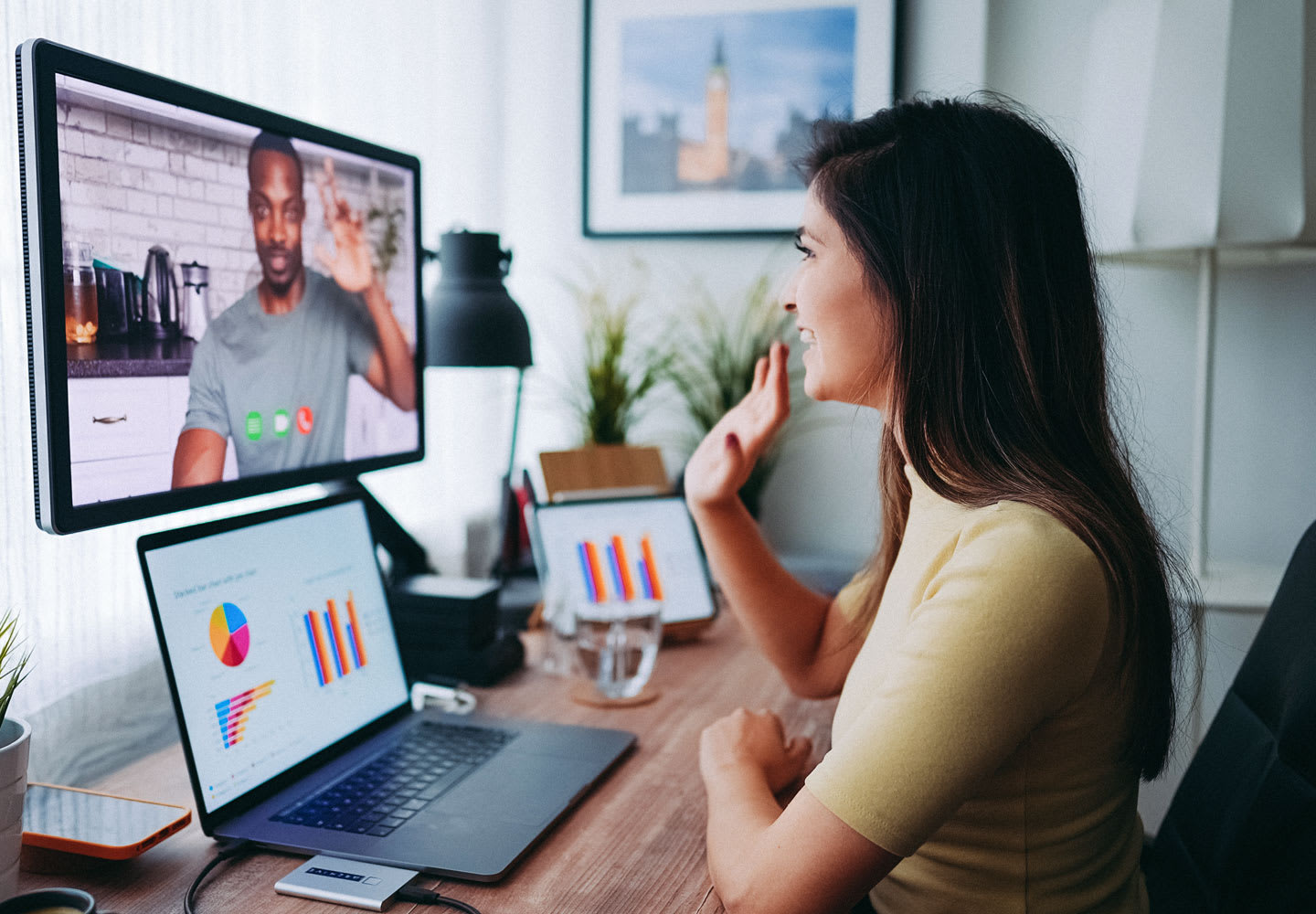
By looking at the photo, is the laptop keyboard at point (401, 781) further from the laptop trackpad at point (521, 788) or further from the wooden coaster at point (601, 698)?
the wooden coaster at point (601, 698)

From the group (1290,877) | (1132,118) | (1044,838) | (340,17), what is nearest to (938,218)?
(1044,838)

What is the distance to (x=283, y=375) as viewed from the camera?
1132 millimetres

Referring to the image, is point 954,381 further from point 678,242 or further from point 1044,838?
point 678,242

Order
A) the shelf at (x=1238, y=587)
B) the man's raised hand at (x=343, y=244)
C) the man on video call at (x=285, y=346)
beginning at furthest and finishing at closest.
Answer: the shelf at (x=1238, y=587)
the man's raised hand at (x=343, y=244)
the man on video call at (x=285, y=346)

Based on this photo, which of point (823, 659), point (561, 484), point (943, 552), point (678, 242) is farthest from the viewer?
point (678, 242)

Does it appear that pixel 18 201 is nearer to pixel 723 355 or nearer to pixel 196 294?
pixel 196 294

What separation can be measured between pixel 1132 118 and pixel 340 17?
139 cm

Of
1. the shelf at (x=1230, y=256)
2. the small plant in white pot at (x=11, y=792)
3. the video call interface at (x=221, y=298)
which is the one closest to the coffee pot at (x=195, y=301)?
the video call interface at (x=221, y=298)

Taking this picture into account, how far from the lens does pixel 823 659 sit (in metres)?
1.32

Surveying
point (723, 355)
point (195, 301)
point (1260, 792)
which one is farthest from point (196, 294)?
point (723, 355)

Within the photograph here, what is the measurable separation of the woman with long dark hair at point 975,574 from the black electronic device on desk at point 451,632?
0.44 m

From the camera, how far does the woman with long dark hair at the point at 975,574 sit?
76 centimetres

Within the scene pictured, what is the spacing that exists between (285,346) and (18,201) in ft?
1.00

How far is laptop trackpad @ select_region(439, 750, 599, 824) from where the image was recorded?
0.96 meters
